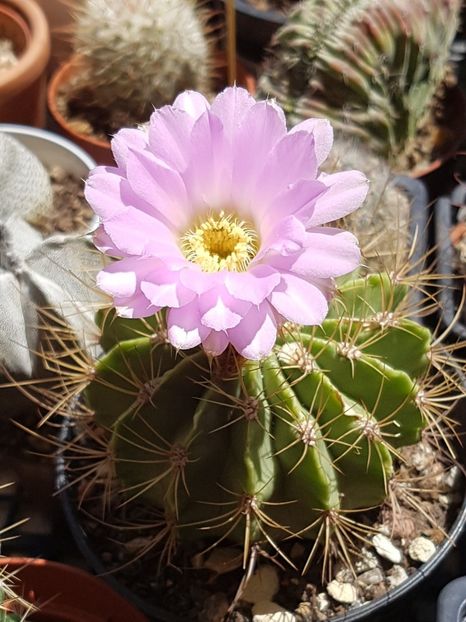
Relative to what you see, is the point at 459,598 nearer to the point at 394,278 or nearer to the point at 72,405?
the point at 394,278

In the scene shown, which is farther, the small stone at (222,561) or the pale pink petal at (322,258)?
the small stone at (222,561)

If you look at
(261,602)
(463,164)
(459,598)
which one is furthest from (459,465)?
(463,164)

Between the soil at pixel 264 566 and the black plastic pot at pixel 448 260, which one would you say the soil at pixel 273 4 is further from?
the soil at pixel 264 566

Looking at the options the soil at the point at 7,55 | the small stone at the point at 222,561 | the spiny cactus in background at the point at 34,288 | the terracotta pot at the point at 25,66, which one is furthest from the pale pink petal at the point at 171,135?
the soil at the point at 7,55

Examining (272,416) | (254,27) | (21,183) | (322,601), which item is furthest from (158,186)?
(254,27)

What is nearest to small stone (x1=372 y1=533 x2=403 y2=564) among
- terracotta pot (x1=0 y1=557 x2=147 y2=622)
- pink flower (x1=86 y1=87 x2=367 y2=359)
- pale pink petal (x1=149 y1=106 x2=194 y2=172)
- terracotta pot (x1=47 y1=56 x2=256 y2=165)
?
terracotta pot (x1=0 y1=557 x2=147 y2=622)
